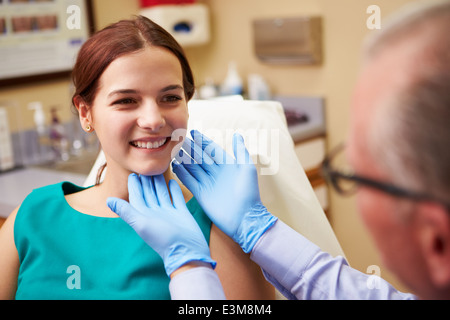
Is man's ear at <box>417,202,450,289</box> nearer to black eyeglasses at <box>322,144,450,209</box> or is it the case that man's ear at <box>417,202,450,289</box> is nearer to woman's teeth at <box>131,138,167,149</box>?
black eyeglasses at <box>322,144,450,209</box>

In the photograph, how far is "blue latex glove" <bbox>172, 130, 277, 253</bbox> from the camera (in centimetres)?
117

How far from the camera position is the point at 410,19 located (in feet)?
2.10

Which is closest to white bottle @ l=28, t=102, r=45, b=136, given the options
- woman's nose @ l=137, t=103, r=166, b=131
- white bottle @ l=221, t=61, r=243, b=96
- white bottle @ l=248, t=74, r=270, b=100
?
white bottle @ l=221, t=61, r=243, b=96

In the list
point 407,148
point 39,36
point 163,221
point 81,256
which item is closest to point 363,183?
point 407,148

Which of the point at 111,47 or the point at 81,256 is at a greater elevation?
the point at 111,47

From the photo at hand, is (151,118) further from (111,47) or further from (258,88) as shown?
(258,88)

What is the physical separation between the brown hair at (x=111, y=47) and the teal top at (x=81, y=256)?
0.30 meters

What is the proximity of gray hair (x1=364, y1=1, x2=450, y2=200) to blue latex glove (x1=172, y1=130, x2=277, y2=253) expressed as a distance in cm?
55

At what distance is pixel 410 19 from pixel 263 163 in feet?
2.70

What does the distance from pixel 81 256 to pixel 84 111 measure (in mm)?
356

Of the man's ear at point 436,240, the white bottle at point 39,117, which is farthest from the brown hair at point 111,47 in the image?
the white bottle at point 39,117

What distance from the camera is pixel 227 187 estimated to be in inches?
48.1

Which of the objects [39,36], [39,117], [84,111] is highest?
[39,36]

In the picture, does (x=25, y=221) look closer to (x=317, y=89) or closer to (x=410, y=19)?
(x=410, y=19)
